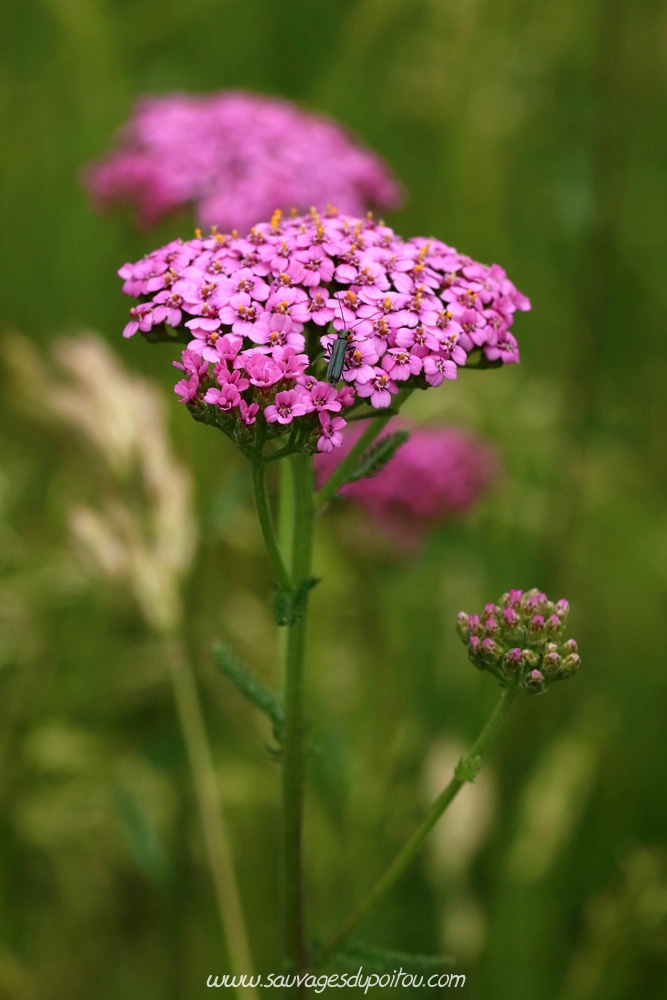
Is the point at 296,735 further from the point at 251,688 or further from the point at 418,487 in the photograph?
the point at 418,487


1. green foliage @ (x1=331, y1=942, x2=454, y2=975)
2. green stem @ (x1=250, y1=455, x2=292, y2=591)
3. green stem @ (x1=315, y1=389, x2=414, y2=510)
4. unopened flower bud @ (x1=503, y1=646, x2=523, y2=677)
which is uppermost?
green stem @ (x1=315, y1=389, x2=414, y2=510)

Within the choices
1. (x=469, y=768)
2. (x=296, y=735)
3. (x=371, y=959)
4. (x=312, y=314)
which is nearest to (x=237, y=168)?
(x=312, y=314)

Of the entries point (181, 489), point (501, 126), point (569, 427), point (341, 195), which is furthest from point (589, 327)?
point (181, 489)

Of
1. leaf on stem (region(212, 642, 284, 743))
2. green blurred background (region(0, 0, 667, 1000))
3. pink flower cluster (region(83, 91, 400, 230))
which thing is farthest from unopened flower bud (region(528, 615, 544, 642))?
pink flower cluster (region(83, 91, 400, 230))

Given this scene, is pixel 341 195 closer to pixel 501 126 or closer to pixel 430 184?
pixel 501 126

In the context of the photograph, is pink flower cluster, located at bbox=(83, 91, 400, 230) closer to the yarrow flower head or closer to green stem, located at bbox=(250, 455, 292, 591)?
green stem, located at bbox=(250, 455, 292, 591)
